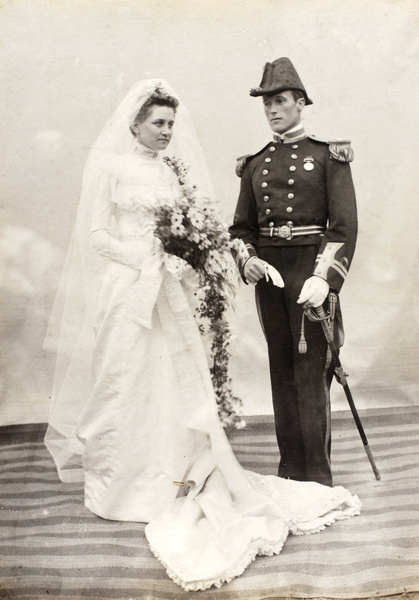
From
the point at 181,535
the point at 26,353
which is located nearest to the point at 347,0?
the point at 26,353

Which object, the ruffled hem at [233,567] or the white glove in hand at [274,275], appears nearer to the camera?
the ruffled hem at [233,567]

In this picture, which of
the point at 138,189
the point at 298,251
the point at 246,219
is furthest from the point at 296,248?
the point at 138,189

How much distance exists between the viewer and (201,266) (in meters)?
2.58

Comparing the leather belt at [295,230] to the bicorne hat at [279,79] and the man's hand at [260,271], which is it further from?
the bicorne hat at [279,79]

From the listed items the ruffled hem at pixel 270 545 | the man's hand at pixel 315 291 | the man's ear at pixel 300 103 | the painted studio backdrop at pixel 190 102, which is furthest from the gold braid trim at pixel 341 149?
the ruffled hem at pixel 270 545

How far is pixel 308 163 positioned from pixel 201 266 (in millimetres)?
638

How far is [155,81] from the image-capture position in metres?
2.54

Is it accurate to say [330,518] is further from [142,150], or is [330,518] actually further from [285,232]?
[142,150]

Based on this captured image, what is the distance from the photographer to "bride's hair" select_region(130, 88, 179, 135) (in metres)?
2.51

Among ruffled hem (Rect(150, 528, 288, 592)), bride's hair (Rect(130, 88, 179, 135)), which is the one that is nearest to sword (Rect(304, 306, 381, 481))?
ruffled hem (Rect(150, 528, 288, 592))

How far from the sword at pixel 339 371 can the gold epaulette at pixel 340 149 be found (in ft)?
2.13

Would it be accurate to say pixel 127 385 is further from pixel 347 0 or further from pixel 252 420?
pixel 347 0

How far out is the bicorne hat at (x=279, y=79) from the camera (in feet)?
8.33

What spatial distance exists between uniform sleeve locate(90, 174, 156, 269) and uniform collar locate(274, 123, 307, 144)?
0.77m
